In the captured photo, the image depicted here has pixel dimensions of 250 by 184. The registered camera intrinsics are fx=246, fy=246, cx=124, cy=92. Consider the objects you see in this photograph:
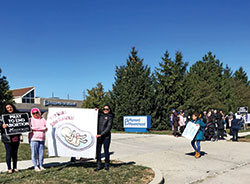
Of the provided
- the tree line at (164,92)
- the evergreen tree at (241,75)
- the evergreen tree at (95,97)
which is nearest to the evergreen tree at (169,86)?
the tree line at (164,92)

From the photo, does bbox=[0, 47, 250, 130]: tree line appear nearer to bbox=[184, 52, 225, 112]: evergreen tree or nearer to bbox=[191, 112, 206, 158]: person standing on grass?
bbox=[184, 52, 225, 112]: evergreen tree

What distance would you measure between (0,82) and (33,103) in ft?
87.8

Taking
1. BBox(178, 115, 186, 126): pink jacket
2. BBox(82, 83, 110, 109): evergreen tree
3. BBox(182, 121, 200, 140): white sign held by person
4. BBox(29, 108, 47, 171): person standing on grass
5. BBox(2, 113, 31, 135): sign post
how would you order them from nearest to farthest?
BBox(2, 113, 31, 135): sign post → BBox(29, 108, 47, 171): person standing on grass → BBox(182, 121, 200, 140): white sign held by person → BBox(178, 115, 186, 126): pink jacket → BBox(82, 83, 110, 109): evergreen tree

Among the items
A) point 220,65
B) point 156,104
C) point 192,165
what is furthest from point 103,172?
point 220,65

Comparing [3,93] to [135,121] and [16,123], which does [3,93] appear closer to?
[135,121]

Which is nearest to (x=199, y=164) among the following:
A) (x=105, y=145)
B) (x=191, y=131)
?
(x=191, y=131)

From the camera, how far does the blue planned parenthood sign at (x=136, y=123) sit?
18891 millimetres

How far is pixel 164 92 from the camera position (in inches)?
990

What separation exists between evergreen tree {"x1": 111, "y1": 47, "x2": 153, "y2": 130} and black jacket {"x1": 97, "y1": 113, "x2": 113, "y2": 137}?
1425cm

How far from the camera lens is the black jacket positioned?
6.25m


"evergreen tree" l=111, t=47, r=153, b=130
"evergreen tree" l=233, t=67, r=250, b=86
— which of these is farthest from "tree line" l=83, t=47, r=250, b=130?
"evergreen tree" l=233, t=67, r=250, b=86

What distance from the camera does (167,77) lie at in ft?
82.6

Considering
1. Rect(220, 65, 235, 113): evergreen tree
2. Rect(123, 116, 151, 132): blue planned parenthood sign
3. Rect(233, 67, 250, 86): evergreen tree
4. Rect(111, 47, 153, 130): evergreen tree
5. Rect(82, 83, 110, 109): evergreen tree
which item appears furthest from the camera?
Rect(233, 67, 250, 86): evergreen tree

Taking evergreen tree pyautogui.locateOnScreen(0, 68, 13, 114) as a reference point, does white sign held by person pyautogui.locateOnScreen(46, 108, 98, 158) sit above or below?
below
